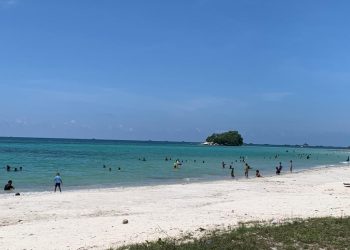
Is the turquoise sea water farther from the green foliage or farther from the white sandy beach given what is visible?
the green foliage

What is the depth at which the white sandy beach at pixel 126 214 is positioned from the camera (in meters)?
14.3

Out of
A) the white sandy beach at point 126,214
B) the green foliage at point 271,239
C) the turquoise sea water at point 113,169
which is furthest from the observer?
the turquoise sea water at point 113,169

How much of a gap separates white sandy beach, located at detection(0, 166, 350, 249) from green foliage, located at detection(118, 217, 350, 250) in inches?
78.5

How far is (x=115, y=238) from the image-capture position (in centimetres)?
1413

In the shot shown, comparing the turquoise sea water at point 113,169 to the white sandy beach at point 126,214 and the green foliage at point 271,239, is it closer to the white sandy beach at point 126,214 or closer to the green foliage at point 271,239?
the white sandy beach at point 126,214

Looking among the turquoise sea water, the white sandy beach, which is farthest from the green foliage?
the turquoise sea water

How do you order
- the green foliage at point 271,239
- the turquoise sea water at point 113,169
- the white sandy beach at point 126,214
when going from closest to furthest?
the green foliage at point 271,239, the white sandy beach at point 126,214, the turquoise sea water at point 113,169

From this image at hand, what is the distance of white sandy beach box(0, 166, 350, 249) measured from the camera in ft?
47.0

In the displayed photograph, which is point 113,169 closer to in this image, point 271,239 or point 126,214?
point 126,214

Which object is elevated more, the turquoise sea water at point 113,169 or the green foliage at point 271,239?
the green foliage at point 271,239

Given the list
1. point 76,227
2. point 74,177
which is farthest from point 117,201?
point 74,177

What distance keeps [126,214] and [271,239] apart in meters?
9.54

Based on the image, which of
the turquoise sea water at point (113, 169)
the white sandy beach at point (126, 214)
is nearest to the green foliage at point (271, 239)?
the white sandy beach at point (126, 214)

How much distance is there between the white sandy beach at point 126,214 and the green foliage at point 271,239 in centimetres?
199
